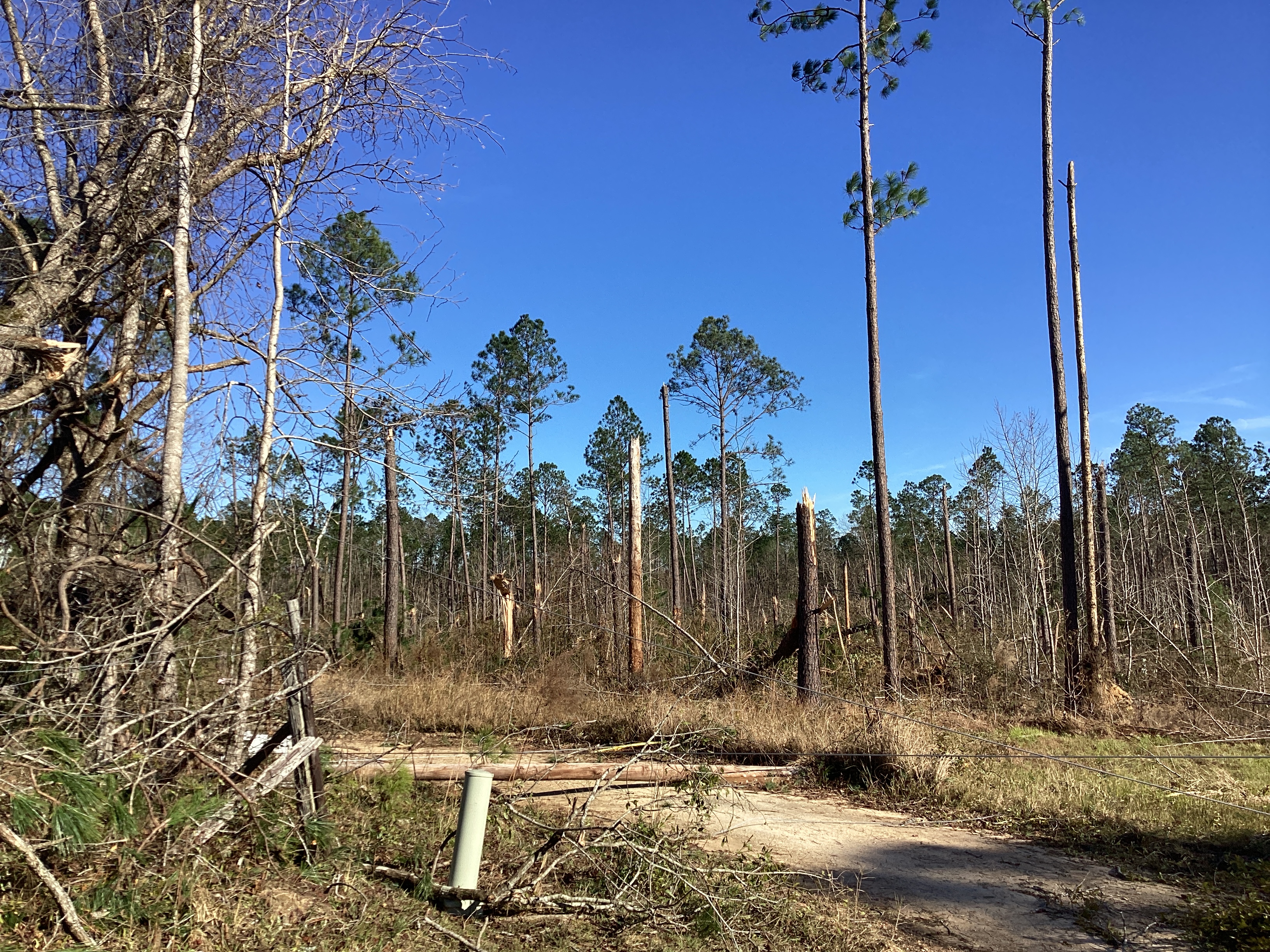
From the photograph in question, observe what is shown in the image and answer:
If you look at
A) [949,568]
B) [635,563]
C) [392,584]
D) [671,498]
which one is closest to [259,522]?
[635,563]

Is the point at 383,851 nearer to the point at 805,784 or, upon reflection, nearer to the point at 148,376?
the point at 148,376

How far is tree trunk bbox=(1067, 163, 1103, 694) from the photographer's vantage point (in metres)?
12.8

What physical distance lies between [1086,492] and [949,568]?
18148 mm

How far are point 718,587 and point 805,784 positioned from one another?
57.9ft

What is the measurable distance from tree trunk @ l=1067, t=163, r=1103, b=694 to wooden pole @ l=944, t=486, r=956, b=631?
2.44 meters

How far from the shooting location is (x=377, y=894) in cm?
439

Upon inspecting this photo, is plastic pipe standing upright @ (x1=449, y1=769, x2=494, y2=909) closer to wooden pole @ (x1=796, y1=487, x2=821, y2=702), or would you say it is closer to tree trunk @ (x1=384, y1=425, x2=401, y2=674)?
wooden pole @ (x1=796, y1=487, x2=821, y2=702)

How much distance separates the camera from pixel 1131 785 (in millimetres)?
7957

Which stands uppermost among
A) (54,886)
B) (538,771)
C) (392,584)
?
(392,584)

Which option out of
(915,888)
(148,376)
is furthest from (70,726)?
(915,888)

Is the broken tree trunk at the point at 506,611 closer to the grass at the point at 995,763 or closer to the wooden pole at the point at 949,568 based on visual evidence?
the grass at the point at 995,763

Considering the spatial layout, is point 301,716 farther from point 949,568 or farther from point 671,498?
point 949,568

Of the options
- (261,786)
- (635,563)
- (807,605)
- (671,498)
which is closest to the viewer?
(261,786)

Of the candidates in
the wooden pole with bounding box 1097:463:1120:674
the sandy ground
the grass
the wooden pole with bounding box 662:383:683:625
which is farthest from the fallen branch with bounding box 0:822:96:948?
the wooden pole with bounding box 662:383:683:625
